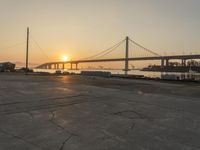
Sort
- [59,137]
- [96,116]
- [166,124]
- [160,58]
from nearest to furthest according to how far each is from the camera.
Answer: [59,137]
[166,124]
[96,116]
[160,58]

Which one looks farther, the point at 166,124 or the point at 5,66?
the point at 5,66

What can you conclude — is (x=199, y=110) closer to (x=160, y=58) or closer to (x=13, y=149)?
(x=13, y=149)

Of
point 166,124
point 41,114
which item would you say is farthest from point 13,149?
point 166,124

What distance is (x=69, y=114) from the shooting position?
557 cm

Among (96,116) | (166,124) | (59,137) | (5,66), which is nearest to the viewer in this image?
(59,137)

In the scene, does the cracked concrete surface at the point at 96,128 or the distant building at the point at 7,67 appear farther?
the distant building at the point at 7,67

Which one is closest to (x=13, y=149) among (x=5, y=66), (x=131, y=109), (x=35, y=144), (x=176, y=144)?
(x=35, y=144)

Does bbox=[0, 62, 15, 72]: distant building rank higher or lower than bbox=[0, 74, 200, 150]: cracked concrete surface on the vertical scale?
higher

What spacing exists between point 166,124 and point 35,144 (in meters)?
2.82

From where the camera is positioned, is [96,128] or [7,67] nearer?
[96,128]

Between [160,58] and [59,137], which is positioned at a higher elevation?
[160,58]

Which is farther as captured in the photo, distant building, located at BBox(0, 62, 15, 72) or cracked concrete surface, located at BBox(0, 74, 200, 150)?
distant building, located at BBox(0, 62, 15, 72)

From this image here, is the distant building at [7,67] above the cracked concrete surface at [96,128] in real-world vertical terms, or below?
above

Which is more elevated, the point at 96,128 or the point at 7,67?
the point at 7,67
